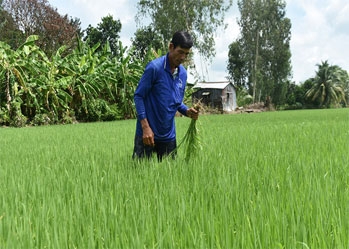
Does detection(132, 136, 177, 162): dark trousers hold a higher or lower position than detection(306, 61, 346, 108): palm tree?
lower

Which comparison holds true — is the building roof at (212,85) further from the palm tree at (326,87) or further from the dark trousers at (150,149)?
the dark trousers at (150,149)

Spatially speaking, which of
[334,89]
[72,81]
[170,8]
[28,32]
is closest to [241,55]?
[170,8]

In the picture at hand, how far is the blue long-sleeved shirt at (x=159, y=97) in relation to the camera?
256 centimetres

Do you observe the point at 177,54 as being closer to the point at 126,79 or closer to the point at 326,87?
the point at 126,79

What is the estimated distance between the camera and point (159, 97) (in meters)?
2.62

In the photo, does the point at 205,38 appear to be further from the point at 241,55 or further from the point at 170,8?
the point at 241,55

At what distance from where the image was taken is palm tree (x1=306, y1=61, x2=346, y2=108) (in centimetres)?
3922

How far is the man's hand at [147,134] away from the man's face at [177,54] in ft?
1.56

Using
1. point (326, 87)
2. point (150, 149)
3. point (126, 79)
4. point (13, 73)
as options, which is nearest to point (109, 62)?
point (126, 79)

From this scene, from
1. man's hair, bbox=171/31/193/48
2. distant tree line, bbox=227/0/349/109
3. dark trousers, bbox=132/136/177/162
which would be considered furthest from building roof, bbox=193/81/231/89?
man's hair, bbox=171/31/193/48

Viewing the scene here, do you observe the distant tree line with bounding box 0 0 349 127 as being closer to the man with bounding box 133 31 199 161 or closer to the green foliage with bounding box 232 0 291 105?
the green foliage with bounding box 232 0 291 105

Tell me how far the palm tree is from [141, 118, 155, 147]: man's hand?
39428 mm

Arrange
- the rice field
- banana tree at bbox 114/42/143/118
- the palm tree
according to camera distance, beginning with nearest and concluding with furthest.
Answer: the rice field, banana tree at bbox 114/42/143/118, the palm tree

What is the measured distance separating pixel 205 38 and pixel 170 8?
9.92 ft
